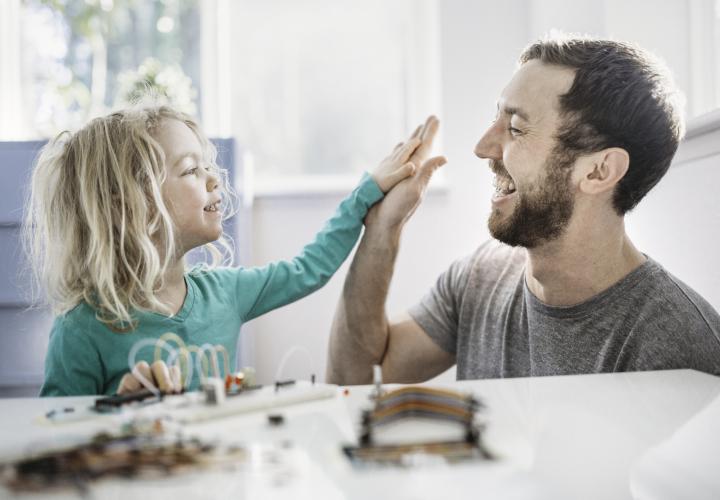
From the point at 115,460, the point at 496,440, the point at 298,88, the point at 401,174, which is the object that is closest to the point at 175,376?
the point at 115,460

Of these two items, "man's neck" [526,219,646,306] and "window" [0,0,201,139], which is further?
"window" [0,0,201,139]

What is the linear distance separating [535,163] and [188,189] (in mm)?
634

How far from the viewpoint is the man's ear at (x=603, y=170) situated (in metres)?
1.15

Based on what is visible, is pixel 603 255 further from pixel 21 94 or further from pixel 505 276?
pixel 21 94

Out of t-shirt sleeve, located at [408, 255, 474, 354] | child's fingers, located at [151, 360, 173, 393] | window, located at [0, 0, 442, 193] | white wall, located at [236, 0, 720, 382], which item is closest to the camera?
child's fingers, located at [151, 360, 173, 393]

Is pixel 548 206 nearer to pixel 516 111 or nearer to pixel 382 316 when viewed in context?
pixel 516 111

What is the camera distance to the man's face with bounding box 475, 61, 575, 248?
3.88 feet

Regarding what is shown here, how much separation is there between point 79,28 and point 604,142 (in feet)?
7.29

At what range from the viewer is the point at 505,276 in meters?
1.35

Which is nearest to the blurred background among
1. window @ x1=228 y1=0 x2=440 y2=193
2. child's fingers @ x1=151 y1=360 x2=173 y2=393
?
window @ x1=228 y1=0 x2=440 y2=193

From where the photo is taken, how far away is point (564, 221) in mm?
1189

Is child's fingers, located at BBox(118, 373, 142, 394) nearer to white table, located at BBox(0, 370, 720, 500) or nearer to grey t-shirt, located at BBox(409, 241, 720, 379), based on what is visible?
white table, located at BBox(0, 370, 720, 500)

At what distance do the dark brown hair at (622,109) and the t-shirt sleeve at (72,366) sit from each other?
87 centimetres

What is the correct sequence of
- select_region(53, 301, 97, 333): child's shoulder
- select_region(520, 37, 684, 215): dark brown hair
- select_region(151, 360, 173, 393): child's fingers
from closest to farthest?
select_region(151, 360, 173, 393): child's fingers
select_region(53, 301, 97, 333): child's shoulder
select_region(520, 37, 684, 215): dark brown hair
